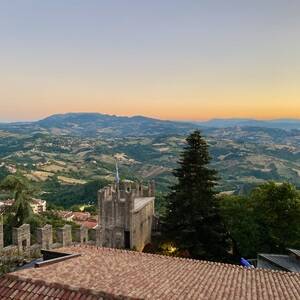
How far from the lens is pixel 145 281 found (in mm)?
11852

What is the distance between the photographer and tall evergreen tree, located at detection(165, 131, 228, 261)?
2825 cm

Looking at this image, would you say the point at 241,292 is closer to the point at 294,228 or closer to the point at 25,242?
the point at 25,242

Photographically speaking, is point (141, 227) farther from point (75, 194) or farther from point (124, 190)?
point (75, 194)

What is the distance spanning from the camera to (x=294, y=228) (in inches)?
1189

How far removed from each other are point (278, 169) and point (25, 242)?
6843 inches

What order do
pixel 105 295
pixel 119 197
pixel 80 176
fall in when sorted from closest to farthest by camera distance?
pixel 105 295
pixel 119 197
pixel 80 176

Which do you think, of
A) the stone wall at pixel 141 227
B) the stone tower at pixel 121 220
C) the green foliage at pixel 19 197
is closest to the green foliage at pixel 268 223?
the stone wall at pixel 141 227

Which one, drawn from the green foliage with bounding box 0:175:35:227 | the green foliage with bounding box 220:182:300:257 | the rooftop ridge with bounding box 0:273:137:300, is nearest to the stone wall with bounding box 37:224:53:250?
the green foliage with bounding box 0:175:35:227

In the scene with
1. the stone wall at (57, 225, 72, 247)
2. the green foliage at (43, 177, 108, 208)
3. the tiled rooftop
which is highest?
the tiled rooftop

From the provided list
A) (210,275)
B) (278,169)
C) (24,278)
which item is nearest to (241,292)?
(210,275)

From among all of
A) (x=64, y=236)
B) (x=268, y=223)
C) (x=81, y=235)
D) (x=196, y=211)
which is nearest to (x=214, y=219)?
(x=196, y=211)

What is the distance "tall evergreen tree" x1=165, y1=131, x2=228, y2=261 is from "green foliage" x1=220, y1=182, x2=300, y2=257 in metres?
2.52

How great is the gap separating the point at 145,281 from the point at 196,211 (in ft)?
57.7

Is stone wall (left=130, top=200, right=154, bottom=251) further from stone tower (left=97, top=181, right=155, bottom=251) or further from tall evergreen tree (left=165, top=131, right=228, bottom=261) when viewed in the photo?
tall evergreen tree (left=165, top=131, right=228, bottom=261)
